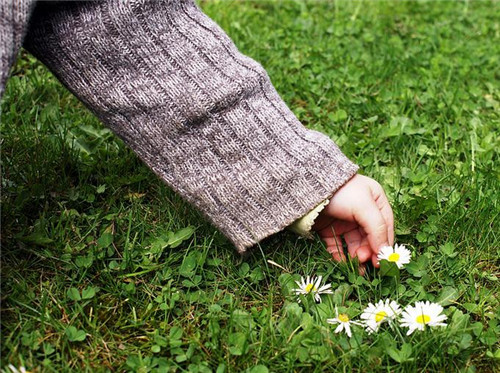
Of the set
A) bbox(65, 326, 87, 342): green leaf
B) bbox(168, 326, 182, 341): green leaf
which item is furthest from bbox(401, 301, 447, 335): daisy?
bbox(65, 326, 87, 342): green leaf

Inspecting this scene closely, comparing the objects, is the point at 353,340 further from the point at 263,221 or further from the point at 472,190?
the point at 472,190

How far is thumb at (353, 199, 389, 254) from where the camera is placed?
5.07ft

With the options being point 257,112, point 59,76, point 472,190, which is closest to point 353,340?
point 257,112

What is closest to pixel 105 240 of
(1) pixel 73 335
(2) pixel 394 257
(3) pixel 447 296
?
(1) pixel 73 335

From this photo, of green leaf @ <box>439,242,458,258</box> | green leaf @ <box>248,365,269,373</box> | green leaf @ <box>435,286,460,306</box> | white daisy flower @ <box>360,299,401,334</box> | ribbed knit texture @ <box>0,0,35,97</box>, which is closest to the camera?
ribbed knit texture @ <box>0,0,35,97</box>

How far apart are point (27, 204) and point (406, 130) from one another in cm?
117

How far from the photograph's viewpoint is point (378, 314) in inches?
57.3

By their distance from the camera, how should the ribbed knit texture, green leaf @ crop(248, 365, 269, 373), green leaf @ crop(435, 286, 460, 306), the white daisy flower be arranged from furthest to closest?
green leaf @ crop(435, 286, 460, 306)
the white daisy flower
green leaf @ crop(248, 365, 269, 373)
the ribbed knit texture

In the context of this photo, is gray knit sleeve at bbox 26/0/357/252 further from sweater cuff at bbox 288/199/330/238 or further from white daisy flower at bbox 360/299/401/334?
white daisy flower at bbox 360/299/401/334

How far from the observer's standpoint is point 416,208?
1.77 meters

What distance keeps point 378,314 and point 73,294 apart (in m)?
0.66

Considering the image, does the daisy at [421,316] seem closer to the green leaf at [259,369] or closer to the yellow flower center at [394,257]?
the yellow flower center at [394,257]

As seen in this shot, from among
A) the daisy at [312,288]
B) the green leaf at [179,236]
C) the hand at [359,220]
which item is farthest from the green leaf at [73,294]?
the hand at [359,220]

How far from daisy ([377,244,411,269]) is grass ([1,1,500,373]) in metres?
0.06
